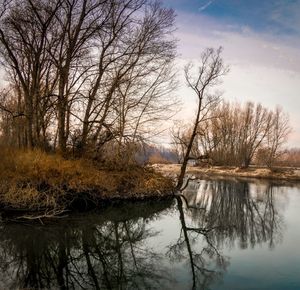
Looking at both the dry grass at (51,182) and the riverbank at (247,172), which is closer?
the dry grass at (51,182)

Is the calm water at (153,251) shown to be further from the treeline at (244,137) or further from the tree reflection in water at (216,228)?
the treeline at (244,137)

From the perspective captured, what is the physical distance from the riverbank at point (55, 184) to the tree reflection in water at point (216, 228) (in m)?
3.72

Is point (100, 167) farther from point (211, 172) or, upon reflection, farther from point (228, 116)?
point (228, 116)

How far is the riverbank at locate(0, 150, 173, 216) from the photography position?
1563 cm

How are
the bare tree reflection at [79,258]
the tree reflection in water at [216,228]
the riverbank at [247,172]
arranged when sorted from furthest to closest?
the riverbank at [247,172]
the tree reflection in water at [216,228]
the bare tree reflection at [79,258]

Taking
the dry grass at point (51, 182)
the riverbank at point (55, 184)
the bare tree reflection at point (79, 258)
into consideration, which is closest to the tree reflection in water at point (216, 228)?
the bare tree reflection at point (79, 258)

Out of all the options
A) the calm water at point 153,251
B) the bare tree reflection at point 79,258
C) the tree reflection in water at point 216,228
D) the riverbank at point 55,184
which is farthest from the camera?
the riverbank at point 55,184

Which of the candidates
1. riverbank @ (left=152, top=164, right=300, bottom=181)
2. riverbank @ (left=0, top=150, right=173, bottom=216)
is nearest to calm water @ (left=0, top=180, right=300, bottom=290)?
riverbank @ (left=0, top=150, right=173, bottom=216)

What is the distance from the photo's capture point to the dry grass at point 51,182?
51.3ft

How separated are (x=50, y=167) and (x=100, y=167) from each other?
14.2 ft

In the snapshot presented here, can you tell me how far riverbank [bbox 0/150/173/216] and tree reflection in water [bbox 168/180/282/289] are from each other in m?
3.72

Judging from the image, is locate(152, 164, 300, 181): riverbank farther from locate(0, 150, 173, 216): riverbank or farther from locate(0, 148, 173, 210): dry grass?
locate(0, 148, 173, 210): dry grass

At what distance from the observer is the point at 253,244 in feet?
44.6

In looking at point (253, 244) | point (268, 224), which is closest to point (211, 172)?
point (268, 224)
